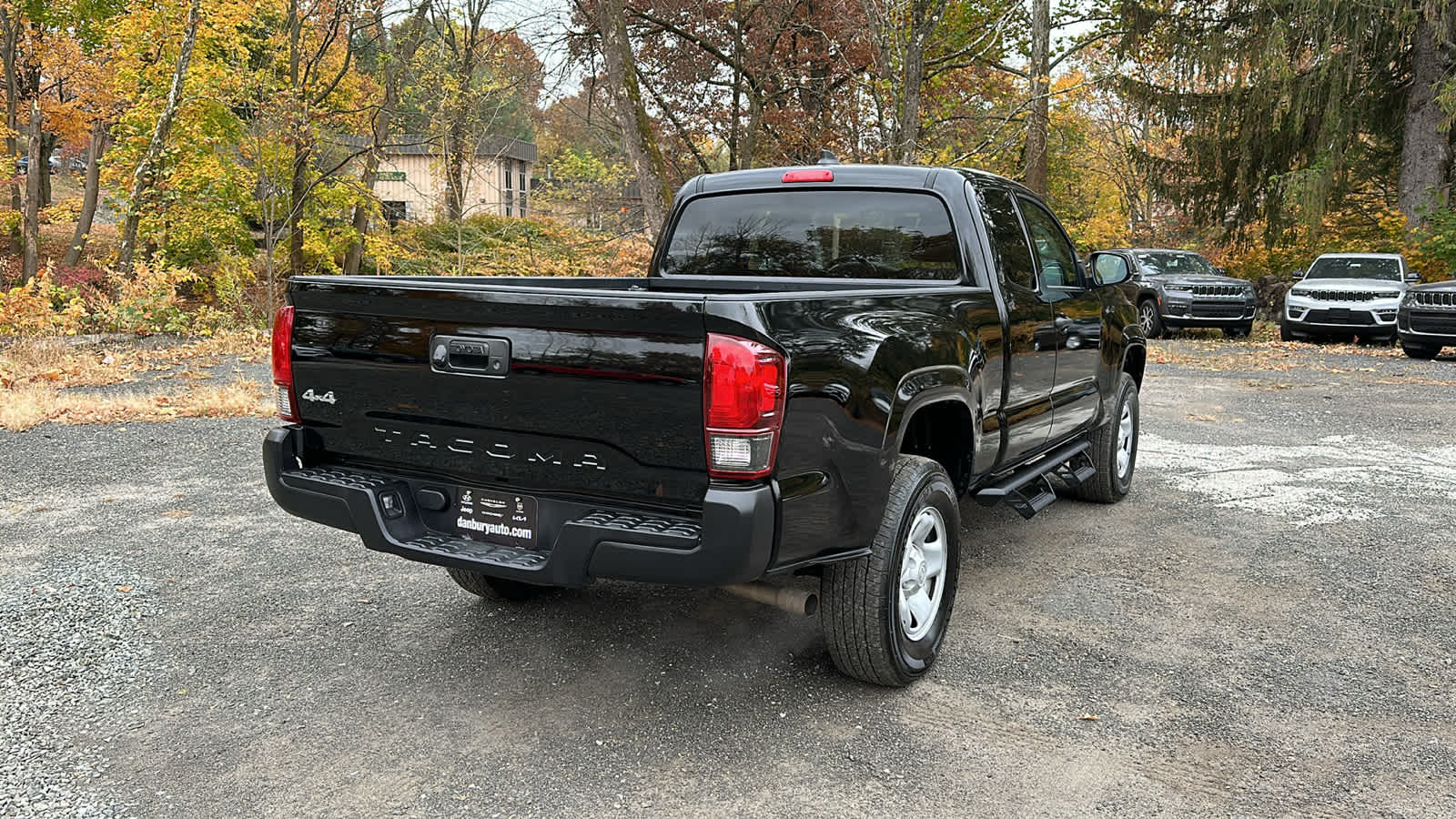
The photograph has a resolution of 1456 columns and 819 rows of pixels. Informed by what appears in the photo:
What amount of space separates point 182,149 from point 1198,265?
1963cm

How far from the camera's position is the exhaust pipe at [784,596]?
3.62m

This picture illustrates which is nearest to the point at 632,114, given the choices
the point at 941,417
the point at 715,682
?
the point at 941,417

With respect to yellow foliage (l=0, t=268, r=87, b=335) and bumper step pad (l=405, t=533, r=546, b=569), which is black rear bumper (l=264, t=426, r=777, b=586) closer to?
bumper step pad (l=405, t=533, r=546, b=569)

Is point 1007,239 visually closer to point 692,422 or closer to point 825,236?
point 825,236

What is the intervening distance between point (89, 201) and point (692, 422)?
25689 mm

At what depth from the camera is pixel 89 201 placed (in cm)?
2384

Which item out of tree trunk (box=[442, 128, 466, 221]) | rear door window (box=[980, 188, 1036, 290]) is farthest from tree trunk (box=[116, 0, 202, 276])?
rear door window (box=[980, 188, 1036, 290])

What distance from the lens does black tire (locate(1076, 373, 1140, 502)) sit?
6.38 meters

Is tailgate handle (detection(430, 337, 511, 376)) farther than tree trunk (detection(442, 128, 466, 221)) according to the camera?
No

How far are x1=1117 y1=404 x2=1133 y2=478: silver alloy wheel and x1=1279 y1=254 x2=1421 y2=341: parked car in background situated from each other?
13.7 metres

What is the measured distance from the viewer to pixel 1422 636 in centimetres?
434

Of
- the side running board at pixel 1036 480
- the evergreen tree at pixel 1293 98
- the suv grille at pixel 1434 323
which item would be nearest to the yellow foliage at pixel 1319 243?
the evergreen tree at pixel 1293 98

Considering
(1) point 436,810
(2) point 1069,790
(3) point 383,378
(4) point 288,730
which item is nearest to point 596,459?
(3) point 383,378

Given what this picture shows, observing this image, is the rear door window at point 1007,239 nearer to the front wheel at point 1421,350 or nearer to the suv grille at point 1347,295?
the front wheel at point 1421,350
